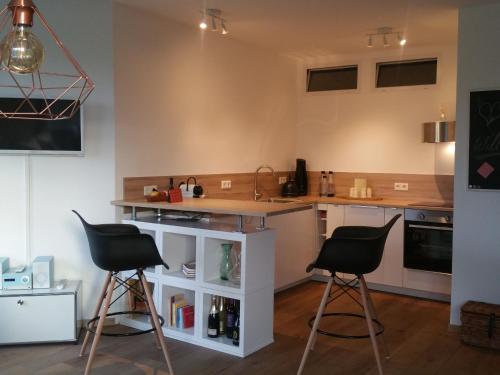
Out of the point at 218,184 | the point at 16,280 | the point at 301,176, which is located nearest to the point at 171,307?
the point at 16,280

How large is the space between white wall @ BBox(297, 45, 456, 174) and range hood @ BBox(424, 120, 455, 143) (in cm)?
23

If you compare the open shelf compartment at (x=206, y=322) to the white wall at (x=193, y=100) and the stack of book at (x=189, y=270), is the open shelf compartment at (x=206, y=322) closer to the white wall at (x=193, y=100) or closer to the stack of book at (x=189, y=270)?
the stack of book at (x=189, y=270)

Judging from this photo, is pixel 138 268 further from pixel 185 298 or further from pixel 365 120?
pixel 365 120

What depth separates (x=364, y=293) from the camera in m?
3.13

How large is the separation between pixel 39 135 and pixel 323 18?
2.46 metres

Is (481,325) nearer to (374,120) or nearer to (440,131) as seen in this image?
(440,131)

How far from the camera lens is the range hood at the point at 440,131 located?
498 centimetres

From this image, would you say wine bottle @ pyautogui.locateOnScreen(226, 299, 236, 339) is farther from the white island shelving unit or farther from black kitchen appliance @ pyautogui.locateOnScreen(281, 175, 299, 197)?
black kitchen appliance @ pyautogui.locateOnScreen(281, 175, 299, 197)

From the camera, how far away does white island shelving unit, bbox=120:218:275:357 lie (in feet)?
11.4

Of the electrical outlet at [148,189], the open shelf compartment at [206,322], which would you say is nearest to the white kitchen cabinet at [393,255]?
the open shelf compartment at [206,322]

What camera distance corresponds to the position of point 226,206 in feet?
11.8

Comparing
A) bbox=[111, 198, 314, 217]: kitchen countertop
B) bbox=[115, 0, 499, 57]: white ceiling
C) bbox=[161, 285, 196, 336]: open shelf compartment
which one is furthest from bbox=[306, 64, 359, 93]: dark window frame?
bbox=[161, 285, 196, 336]: open shelf compartment

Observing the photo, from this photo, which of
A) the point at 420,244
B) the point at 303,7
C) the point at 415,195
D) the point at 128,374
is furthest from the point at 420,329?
the point at 303,7

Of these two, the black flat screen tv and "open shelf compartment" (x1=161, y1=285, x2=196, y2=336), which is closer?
the black flat screen tv
